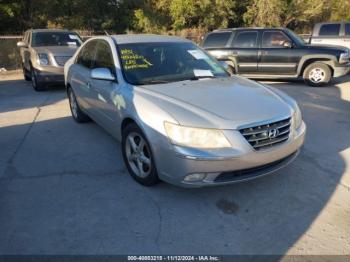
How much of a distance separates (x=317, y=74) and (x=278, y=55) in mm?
1247

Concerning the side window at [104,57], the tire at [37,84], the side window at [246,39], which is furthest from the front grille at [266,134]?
the tire at [37,84]

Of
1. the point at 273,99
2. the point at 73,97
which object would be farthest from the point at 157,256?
the point at 73,97

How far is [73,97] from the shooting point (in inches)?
249

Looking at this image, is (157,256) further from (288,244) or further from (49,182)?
(49,182)

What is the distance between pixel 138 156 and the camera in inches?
155

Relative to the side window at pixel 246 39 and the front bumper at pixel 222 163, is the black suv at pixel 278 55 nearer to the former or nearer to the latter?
the side window at pixel 246 39

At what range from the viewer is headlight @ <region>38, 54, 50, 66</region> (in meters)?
9.63

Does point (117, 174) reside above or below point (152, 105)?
below

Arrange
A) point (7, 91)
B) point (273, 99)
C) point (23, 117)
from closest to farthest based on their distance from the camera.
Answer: point (273, 99), point (23, 117), point (7, 91)

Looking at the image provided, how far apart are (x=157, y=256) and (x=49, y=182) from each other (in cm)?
193

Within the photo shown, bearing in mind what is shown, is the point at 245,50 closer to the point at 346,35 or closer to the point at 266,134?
the point at 346,35

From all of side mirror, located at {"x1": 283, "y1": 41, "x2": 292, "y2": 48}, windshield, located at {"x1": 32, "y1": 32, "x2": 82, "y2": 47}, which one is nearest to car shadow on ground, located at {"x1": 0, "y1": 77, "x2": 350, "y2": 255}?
side mirror, located at {"x1": 283, "y1": 41, "x2": 292, "y2": 48}

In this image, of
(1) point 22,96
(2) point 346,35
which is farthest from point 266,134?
(2) point 346,35

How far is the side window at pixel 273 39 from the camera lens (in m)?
10.0
